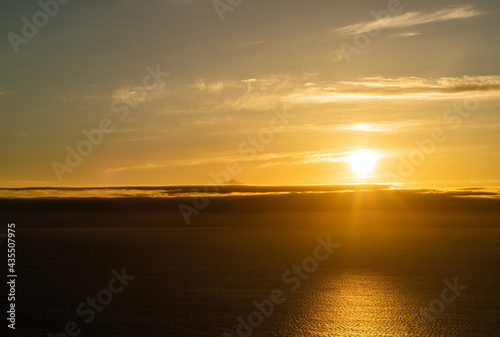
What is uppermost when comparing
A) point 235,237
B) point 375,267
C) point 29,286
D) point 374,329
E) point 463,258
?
point 235,237

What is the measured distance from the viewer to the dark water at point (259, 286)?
18203 millimetres

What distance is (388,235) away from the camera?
45.5 metres

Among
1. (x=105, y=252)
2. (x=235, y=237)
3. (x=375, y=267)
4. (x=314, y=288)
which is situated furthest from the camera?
(x=235, y=237)

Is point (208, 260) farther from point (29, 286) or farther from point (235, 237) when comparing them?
point (235, 237)

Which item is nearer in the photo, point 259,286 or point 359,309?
point 359,309

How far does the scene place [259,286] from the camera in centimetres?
2388

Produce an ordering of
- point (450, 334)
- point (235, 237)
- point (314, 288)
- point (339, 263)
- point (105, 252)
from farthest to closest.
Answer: point (235, 237) < point (105, 252) < point (339, 263) < point (314, 288) < point (450, 334)

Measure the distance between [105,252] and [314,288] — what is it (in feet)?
59.2

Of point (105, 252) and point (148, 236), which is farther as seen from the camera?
point (148, 236)

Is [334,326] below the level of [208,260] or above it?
below

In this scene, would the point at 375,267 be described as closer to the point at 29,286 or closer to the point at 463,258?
the point at 463,258

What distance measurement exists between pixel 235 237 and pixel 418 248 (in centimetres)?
1595

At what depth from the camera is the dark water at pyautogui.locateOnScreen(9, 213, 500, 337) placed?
18203mm

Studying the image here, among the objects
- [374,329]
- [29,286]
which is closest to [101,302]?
[29,286]
